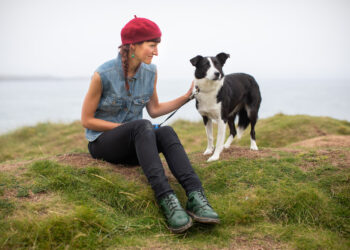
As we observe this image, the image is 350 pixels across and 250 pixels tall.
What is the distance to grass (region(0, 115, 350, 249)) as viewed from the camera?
2453mm

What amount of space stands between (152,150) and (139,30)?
116 cm

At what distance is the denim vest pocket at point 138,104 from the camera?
3.57 meters

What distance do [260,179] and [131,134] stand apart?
4.56ft

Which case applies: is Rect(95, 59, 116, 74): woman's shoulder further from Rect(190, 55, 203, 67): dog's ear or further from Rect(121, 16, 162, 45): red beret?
Rect(190, 55, 203, 67): dog's ear

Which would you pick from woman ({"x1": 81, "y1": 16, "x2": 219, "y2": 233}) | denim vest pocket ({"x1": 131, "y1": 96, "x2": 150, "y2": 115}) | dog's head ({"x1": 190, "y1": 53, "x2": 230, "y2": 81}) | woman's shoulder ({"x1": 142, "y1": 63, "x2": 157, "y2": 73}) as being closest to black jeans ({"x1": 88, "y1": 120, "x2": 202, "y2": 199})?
woman ({"x1": 81, "y1": 16, "x2": 219, "y2": 233})

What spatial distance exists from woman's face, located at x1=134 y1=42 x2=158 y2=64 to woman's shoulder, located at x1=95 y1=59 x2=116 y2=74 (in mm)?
266

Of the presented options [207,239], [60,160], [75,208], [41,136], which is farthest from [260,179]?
[41,136]

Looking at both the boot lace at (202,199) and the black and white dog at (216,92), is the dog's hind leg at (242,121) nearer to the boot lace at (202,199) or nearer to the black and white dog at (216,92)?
the black and white dog at (216,92)

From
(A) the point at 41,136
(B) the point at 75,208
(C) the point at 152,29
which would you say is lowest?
(A) the point at 41,136

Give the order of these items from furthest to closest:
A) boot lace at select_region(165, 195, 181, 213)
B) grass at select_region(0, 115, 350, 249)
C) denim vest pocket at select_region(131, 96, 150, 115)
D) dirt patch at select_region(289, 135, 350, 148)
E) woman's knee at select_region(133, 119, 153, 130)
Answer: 1. dirt patch at select_region(289, 135, 350, 148)
2. denim vest pocket at select_region(131, 96, 150, 115)
3. woman's knee at select_region(133, 119, 153, 130)
4. boot lace at select_region(165, 195, 181, 213)
5. grass at select_region(0, 115, 350, 249)

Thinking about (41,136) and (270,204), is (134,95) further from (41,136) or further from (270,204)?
(41,136)

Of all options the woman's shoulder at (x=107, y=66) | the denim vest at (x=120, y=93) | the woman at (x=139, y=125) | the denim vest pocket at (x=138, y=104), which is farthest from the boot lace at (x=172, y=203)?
the woman's shoulder at (x=107, y=66)

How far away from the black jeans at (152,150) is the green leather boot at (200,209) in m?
0.08

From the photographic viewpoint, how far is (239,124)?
5000mm
